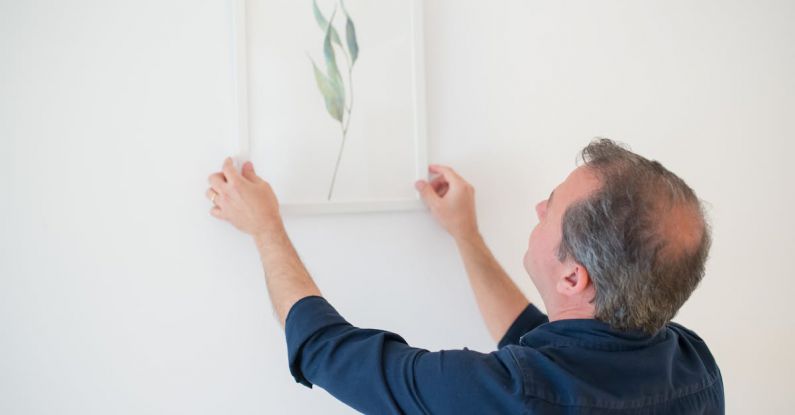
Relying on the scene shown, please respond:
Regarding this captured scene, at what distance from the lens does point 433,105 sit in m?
1.45

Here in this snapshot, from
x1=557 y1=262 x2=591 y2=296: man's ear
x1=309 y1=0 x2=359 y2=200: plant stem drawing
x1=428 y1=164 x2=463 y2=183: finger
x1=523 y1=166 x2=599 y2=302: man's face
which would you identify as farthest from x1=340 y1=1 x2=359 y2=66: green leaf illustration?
x1=557 y1=262 x2=591 y2=296: man's ear

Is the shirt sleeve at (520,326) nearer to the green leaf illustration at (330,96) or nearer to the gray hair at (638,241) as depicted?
the gray hair at (638,241)

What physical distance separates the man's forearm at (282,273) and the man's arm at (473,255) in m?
0.40

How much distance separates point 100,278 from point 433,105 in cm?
80

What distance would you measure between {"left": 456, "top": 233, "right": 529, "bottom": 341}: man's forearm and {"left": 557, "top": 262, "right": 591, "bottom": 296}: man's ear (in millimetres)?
316

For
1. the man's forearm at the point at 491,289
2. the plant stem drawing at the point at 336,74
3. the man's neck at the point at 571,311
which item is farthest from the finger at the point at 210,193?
the man's neck at the point at 571,311

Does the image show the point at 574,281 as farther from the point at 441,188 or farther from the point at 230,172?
the point at 230,172

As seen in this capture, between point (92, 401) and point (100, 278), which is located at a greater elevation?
point (100, 278)

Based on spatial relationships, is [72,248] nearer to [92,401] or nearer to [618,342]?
[92,401]

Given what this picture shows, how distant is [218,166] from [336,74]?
0.32 metres

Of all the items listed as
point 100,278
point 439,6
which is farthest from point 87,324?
point 439,6

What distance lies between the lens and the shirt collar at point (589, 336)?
1.02 metres

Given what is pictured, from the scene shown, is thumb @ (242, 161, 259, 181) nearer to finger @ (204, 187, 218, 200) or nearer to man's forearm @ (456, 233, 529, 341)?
finger @ (204, 187, 218, 200)

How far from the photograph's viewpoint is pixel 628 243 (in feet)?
3.28
